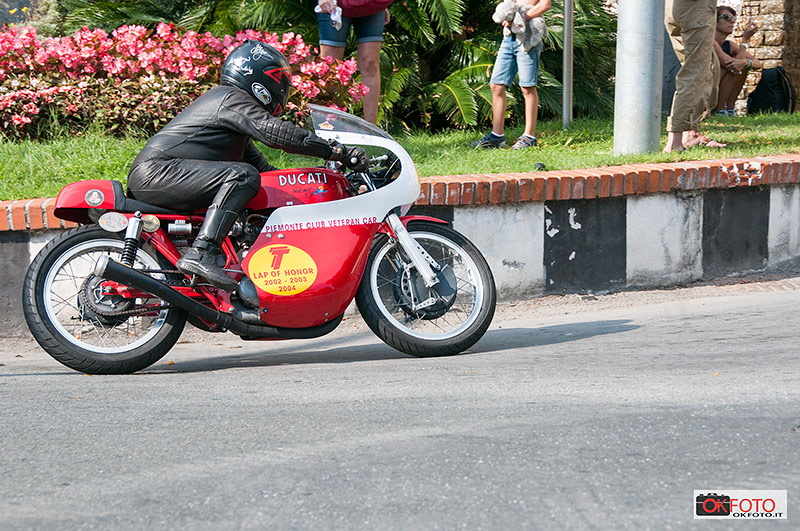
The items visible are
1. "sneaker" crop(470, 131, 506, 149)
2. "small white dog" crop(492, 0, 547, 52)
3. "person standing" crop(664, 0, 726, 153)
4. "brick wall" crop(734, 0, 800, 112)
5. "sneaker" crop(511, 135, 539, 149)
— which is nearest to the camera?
"person standing" crop(664, 0, 726, 153)

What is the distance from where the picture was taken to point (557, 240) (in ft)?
19.7

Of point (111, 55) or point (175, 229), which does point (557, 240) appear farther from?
point (111, 55)

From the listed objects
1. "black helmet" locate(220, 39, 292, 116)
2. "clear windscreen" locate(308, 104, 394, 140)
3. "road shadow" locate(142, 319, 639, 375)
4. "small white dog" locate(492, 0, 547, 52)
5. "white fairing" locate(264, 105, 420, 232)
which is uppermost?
"small white dog" locate(492, 0, 547, 52)

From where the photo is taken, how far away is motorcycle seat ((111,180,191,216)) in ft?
13.8

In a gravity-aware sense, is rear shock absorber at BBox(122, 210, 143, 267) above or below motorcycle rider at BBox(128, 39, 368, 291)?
below

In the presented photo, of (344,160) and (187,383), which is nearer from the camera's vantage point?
(187,383)

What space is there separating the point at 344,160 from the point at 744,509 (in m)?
2.52

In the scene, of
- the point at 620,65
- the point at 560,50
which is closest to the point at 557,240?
the point at 620,65

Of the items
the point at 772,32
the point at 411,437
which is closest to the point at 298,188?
the point at 411,437

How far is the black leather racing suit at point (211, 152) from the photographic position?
13.7 feet

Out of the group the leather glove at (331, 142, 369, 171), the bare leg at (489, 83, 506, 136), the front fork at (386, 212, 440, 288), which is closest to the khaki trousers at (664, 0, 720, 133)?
the bare leg at (489, 83, 506, 136)

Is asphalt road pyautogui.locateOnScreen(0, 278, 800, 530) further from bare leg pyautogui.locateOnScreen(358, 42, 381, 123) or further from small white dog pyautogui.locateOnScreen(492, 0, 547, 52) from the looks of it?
small white dog pyautogui.locateOnScreen(492, 0, 547, 52)

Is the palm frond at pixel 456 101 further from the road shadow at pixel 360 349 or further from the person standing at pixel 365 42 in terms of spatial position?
the road shadow at pixel 360 349

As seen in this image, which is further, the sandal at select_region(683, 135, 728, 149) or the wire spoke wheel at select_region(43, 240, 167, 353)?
the sandal at select_region(683, 135, 728, 149)
